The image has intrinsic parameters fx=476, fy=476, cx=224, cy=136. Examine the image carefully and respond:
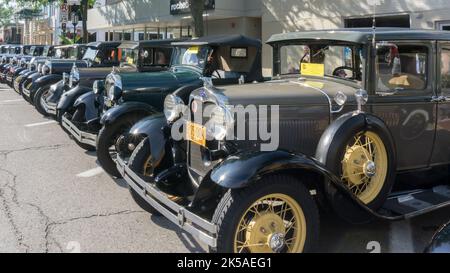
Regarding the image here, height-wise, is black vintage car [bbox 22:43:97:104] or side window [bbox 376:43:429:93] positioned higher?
black vintage car [bbox 22:43:97:104]

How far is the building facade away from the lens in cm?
1296

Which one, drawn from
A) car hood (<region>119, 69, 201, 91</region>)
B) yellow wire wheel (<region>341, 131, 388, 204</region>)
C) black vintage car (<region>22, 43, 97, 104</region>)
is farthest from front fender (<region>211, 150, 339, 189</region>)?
black vintage car (<region>22, 43, 97, 104</region>)

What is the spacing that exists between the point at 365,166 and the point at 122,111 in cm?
329

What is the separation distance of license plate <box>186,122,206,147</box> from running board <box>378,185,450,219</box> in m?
1.63

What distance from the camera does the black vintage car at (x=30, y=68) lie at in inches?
541

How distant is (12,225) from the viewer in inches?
176

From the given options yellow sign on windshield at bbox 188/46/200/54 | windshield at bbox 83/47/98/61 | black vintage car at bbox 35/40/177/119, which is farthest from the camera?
windshield at bbox 83/47/98/61

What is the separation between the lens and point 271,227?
3.42 m

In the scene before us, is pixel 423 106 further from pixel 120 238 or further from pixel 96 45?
pixel 96 45

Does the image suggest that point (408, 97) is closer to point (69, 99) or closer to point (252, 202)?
point (252, 202)

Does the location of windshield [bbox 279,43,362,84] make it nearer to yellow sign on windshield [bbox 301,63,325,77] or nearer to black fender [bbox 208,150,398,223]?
yellow sign on windshield [bbox 301,63,325,77]

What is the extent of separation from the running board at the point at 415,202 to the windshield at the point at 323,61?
1139 millimetres

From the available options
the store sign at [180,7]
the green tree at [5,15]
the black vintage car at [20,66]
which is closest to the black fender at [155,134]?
the black vintage car at [20,66]
